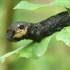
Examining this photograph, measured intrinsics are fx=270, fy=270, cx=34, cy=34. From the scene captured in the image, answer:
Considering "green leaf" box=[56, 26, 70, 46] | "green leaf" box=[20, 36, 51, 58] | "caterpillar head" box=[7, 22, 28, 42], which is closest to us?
"green leaf" box=[56, 26, 70, 46]

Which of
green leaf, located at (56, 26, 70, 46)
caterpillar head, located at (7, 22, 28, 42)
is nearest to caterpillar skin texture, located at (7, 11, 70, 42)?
caterpillar head, located at (7, 22, 28, 42)

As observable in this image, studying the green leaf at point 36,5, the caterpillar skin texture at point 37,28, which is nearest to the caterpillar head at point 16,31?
the caterpillar skin texture at point 37,28

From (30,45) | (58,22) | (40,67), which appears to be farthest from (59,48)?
(30,45)

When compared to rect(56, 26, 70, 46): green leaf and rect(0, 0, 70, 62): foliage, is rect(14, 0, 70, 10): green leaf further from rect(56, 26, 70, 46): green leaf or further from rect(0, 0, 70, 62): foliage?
rect(56, 26, 70, 46): green leaf

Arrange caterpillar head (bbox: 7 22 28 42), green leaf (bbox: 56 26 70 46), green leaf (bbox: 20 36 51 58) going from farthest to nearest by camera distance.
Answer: caterpillar head (bbox: 7 22 28 42) → green leaf (bbox: 20 36 51 58) → green leaf (bbox: 56 26 70 46)

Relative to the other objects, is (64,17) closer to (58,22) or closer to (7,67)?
(58,22)

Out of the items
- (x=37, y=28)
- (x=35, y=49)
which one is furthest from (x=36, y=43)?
(x=37, y=28)

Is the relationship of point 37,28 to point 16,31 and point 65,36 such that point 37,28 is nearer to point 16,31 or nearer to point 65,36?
point 16,31

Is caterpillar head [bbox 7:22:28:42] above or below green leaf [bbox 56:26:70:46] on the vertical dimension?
below
